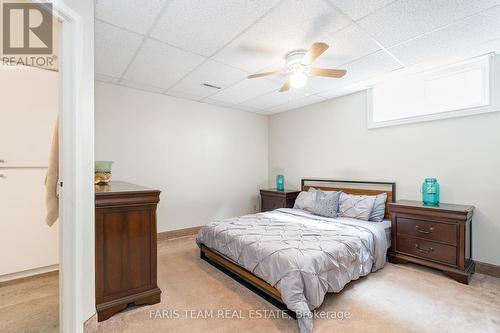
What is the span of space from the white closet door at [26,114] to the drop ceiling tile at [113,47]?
631 mm

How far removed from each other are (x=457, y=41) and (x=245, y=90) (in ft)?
8.75

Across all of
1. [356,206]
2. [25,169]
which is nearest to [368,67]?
[356,206]

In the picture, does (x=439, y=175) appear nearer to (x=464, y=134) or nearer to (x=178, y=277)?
(x=464, y=134)

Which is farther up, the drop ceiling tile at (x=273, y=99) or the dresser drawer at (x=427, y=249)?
the drop ceiling tile at (x=273, y=99)

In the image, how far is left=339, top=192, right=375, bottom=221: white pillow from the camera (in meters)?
3.34

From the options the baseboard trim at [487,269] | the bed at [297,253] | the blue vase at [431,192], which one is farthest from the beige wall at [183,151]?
the baseboard trim at [487,269]

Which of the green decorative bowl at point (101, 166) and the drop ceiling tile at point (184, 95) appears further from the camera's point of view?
the drop ceiling tile at point (184, 95)

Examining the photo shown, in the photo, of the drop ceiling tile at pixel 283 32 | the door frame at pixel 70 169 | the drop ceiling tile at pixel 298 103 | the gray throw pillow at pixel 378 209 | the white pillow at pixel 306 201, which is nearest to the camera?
the door frame at pixel 70 169

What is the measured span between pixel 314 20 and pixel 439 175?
264 centimetres

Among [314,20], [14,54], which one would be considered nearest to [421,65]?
[314,20]

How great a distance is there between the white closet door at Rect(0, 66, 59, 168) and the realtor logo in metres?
0.33

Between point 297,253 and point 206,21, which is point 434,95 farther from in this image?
point 206,21

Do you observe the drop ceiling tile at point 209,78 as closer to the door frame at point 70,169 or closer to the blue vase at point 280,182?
the door frame at point 70,169

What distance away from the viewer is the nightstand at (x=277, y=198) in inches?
182
